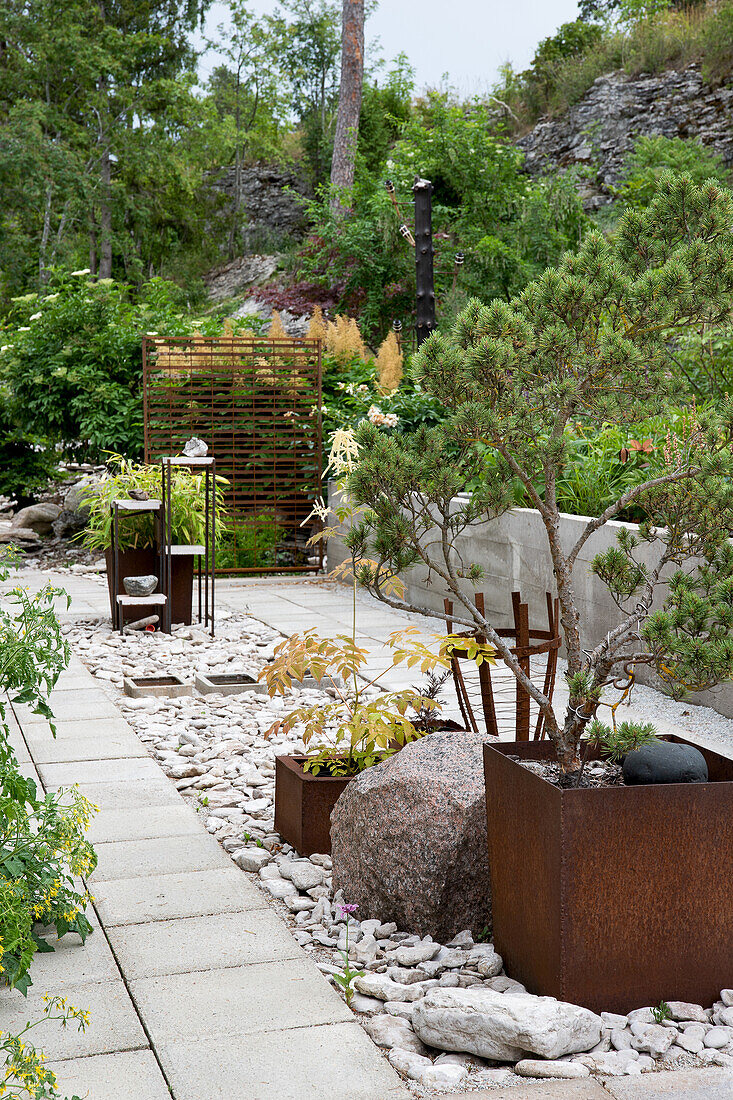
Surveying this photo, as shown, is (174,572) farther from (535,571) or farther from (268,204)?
(268,204)

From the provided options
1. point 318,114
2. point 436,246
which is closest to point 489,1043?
point 436,246

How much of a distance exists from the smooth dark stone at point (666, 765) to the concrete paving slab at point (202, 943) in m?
0.84

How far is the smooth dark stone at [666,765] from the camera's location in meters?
2.06

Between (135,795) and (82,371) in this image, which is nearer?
(135,795)

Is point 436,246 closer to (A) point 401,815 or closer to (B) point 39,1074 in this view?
(A) point 401,815

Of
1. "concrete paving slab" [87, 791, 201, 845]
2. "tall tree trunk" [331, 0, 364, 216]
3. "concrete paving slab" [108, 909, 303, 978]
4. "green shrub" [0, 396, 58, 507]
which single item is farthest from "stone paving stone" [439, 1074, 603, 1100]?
"tall tree trunk" [331, 0, 364, 216]

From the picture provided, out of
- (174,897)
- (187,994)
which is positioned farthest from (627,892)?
(174,897)

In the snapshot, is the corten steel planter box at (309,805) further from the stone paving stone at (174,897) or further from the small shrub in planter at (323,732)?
the stone paving stone at (174,897)

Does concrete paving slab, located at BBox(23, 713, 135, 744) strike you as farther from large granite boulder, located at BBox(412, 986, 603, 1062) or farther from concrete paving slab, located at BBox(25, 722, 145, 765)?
large granite boulder, located at BBox(412, 986, 603, 1062)

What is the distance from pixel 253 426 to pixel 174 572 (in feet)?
11.4

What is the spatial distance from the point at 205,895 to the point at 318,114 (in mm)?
24134

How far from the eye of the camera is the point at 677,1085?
5.62 ft

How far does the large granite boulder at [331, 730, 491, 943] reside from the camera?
227 centimetres

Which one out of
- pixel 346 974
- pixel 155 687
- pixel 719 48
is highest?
pixel 719 48
